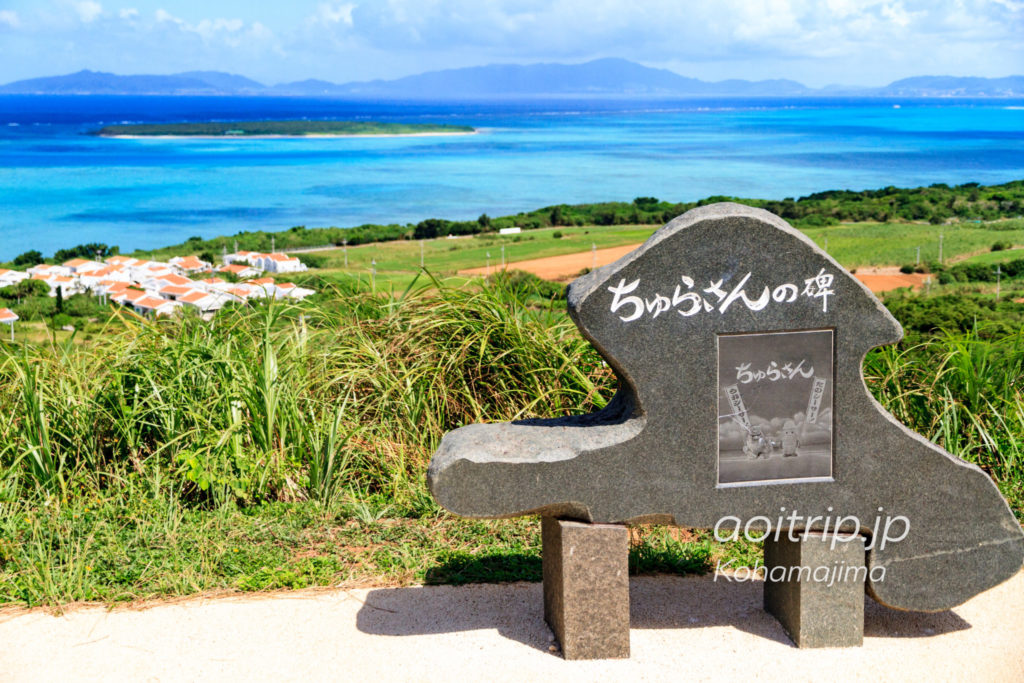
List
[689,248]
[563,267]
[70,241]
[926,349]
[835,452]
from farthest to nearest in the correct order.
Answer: [70,241], [563,267], [926,349], [835,452], [689,248]

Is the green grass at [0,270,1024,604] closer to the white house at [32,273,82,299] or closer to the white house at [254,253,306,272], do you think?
the white house at [32,273,82,299]

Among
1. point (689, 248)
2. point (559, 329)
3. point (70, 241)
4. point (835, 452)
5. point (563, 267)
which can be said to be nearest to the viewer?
point (689, 248)

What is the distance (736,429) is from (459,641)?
1603 millimetres

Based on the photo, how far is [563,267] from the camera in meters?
13.7

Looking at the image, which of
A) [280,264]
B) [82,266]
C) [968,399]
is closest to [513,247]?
[280,264]

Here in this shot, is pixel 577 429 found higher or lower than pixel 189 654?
higher

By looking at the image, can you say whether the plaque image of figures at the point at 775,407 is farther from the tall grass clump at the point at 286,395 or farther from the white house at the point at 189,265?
the white house at the point at 189,265

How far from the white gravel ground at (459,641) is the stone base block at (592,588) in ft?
0.29

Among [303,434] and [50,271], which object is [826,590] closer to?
[303,434]

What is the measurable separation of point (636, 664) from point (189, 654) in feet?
6.58

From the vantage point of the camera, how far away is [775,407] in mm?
4199

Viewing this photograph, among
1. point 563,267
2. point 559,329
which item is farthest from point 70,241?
point 559,329

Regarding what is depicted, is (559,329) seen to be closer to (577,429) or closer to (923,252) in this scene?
(577,429)

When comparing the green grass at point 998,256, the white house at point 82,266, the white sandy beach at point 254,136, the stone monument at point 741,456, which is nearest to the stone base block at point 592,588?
the stone monument at point 741,456
